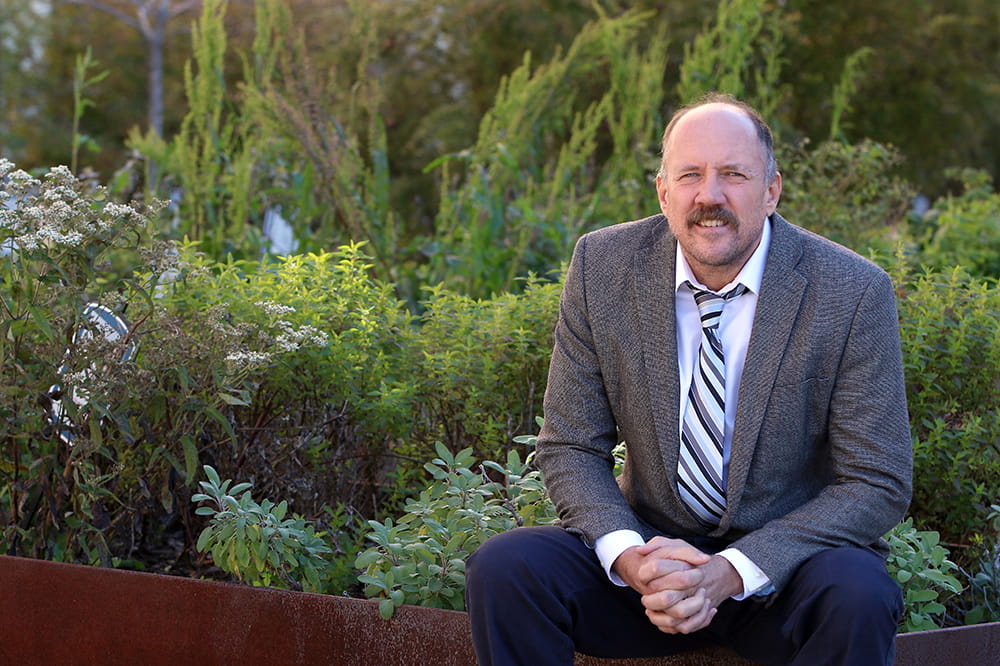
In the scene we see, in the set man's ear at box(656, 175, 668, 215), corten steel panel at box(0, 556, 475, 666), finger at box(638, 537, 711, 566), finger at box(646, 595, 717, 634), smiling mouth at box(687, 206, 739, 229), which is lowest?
corten steel panel at box(0, 556, 475, 666)

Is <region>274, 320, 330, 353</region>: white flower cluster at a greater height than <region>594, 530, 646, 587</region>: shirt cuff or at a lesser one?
Result: greater

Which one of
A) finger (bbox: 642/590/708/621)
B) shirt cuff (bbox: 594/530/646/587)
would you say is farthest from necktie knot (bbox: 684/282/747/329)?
finger (bbox: 642/590/708/621)

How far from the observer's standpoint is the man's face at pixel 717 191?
2594mm

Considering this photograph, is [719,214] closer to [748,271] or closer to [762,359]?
[748,271]

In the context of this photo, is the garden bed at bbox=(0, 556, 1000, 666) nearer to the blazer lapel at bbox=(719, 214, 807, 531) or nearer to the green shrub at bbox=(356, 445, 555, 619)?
the green shrub at bbox=(356, 445, 555, 619)

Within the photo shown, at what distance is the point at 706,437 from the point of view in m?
2.59

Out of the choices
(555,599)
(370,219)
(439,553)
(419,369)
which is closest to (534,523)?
(439,553)

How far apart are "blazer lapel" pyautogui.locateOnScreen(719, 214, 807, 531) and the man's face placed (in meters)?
0.10

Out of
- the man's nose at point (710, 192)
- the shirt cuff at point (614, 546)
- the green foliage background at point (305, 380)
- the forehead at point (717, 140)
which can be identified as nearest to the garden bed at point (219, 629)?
the green foliage background at point (305, 380)

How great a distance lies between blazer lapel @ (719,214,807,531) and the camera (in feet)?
8.22

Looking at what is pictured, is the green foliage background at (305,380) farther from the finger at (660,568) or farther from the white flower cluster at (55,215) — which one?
the finger at (660,568)

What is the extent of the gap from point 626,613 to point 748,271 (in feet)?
2.56

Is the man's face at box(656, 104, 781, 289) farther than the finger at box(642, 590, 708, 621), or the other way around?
the man's face at box(656, 104, 781, 289)

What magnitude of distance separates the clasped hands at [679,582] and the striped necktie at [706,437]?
0.68ft
